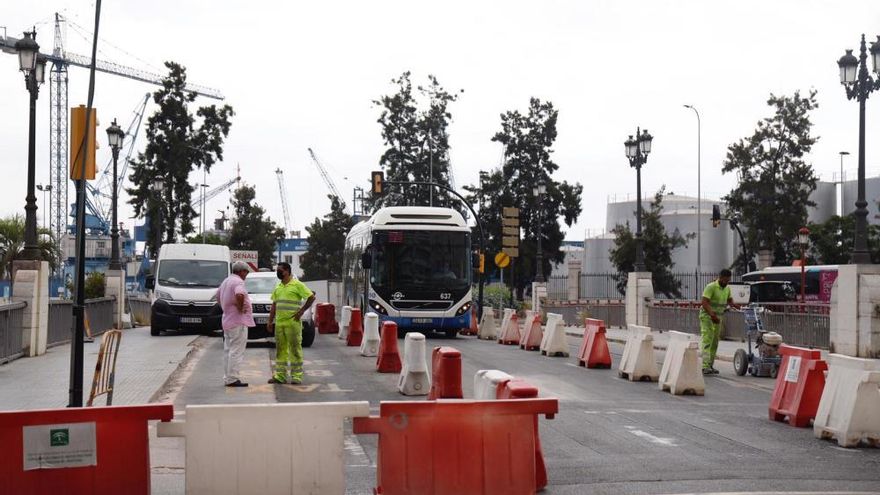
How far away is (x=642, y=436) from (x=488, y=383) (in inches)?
119

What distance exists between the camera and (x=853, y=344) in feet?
73.1

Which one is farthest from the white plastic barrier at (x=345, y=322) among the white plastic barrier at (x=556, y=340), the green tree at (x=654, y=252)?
the green tree at (x=654, y=252)

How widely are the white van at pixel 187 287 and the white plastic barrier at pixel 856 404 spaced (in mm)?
19977

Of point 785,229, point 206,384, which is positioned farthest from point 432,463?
point 785,229

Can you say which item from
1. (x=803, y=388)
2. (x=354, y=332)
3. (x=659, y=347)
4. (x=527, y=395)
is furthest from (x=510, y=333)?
(x=527, y=395)

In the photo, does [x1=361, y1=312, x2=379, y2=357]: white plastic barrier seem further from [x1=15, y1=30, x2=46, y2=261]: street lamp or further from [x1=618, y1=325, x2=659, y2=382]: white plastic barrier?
[x1=15, y1=30, x2=46, y2=261]: street lamp

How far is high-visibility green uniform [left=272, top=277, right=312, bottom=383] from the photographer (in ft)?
50.8

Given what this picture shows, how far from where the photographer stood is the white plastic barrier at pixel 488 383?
811 centimetres

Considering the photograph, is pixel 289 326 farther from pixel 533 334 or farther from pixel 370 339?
pixel 533 334

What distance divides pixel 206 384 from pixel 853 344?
13.8 metres

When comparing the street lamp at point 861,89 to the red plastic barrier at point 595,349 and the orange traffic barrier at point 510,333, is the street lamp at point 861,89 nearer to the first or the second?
the red plastic barrier at point 595,349

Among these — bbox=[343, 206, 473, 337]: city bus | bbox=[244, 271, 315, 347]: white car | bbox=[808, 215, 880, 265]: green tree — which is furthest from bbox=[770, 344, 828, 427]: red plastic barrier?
bbox=[808, 215, 880, 265]: green tree

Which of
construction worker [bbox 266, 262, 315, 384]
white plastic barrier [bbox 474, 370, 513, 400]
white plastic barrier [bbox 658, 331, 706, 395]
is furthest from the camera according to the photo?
construction worker [bbox 266, 262, 315, 384]

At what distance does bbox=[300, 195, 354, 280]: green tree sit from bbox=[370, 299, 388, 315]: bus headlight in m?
72.9
